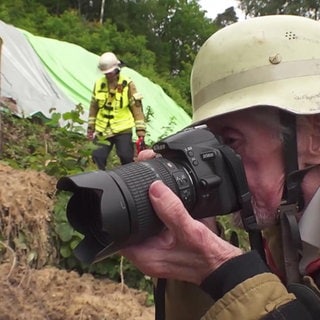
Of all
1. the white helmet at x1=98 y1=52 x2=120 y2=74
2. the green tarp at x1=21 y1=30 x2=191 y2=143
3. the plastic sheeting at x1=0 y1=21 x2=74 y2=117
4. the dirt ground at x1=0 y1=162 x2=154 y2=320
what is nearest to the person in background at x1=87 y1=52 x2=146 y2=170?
the white helmet at x1=98 y1=52 x2=120 y2=74

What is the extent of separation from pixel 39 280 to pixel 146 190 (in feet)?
6.65

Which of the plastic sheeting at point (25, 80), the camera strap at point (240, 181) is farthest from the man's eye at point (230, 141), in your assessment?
the plastic sheeting at point (25, 80)

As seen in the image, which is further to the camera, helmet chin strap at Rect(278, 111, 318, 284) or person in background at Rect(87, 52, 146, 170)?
person in background at Rect(87, 52, 146, 170)

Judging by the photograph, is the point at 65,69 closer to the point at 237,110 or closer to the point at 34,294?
the point at 34,294

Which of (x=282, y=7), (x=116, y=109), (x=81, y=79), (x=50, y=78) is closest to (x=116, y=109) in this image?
(x=116, y=109)

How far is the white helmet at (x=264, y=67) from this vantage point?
1.81 m

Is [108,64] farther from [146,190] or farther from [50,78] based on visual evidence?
[146,190]

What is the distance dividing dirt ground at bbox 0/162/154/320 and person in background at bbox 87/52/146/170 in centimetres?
277

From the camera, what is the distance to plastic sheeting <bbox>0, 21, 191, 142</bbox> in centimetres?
821

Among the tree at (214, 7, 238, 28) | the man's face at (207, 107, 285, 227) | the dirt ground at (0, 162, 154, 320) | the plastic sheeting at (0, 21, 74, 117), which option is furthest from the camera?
the tree at (214, 7, 238, 28)

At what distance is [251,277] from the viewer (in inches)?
57.7

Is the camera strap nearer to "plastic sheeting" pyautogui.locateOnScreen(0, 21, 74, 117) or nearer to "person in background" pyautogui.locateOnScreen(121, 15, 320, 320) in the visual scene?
"person in background" pyautogui.locateOnScreen(121, 15, 320, 320)

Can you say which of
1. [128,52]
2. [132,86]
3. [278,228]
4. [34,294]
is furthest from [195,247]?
[128,52]

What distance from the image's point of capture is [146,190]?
57.7 inches
